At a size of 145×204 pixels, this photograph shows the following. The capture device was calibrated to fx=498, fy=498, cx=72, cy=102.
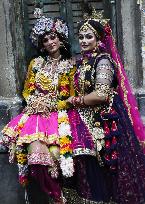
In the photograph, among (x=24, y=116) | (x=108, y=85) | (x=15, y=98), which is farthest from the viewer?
(x=15, y=98)

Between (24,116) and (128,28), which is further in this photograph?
(128,28)

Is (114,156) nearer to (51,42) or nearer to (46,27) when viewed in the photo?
(51,42)

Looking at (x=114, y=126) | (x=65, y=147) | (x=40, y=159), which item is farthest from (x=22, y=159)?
(x=114, y=126)

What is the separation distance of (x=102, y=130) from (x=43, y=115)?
1.87 feet

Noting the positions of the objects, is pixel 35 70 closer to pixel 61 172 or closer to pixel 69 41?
pixel 69 41

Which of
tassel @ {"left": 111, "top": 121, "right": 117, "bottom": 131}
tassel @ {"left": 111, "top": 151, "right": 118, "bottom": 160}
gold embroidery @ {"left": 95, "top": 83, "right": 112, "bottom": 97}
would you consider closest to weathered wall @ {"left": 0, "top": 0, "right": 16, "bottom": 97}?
gold embroidery @ {"left": 95, "top": 83, "right": 112, "bottom": 97}

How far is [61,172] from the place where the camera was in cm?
442

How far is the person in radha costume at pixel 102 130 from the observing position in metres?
4.33

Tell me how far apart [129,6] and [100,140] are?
142 cm

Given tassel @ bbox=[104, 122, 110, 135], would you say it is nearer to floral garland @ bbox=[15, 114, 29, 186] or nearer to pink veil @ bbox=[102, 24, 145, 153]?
pink veil @ bbox=[102, 24, 145, 153]

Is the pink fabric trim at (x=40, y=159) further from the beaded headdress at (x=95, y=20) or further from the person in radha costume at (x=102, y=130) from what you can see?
the beaded headdress at (x=95, y=20)

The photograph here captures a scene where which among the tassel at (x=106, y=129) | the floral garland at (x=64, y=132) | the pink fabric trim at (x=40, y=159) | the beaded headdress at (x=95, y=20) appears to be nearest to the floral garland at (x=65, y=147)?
the floral garland at (x=64, y=132)

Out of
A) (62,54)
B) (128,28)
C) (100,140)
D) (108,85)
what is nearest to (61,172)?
(100,140)

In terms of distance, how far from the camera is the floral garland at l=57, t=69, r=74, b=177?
428cm
